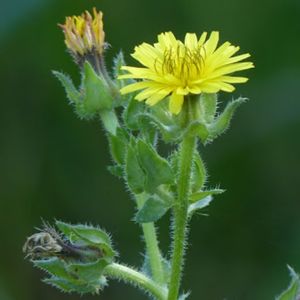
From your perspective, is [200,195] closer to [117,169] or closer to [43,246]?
[117,169]

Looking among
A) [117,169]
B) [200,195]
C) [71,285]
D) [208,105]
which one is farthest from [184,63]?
[71,285]

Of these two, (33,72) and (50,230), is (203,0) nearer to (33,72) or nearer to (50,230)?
(33,72)

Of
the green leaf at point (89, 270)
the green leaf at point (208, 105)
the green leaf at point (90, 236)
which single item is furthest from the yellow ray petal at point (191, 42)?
the green leaf at point (89, 270)

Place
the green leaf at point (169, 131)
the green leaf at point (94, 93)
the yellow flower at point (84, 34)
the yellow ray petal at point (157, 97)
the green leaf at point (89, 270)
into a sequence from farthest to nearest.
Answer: the yellow flower at point (84, 34) → the green leaf at point (94, 93) → the green leaf at point (89, 270) → the green leaf at point (169, 131) → the yellow ray petal at point (157, 97)

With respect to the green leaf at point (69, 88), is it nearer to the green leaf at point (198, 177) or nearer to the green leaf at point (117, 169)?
the green leaf at point (117, 169)

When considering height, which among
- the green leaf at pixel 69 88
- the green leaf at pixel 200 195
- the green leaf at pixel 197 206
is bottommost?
the green leaf at pixel 197 206
